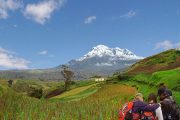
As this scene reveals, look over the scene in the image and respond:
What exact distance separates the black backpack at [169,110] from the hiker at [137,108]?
141 centimetres

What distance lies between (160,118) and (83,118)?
1155cm

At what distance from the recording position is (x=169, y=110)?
59.9ft

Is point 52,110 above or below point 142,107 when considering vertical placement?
below

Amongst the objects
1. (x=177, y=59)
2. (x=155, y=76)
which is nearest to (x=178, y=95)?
(x=155, y=76)

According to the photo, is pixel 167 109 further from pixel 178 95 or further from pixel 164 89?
pixel 178 95

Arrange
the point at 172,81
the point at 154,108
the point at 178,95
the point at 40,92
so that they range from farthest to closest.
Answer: the point at 40,92 → the point at 172,81 → the point at 178,95 → the point at 154,108

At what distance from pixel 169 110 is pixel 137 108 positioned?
2166 millimetres

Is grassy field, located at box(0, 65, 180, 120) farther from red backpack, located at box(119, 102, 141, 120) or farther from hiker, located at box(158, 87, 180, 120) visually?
red backpack, located at box(119, 102, 141, 120)

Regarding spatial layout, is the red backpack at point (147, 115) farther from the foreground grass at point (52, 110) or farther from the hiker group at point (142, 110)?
the foreground grass at point (52, 110)

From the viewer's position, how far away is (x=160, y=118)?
16938mm

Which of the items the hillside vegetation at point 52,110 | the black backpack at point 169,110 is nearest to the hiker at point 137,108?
the black backpack at point 169,110

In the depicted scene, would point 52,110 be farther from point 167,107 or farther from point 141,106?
point 141,106

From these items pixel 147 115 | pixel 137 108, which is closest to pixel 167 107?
pixel 147 115

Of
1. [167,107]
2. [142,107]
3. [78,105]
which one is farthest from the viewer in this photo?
[78,105]
